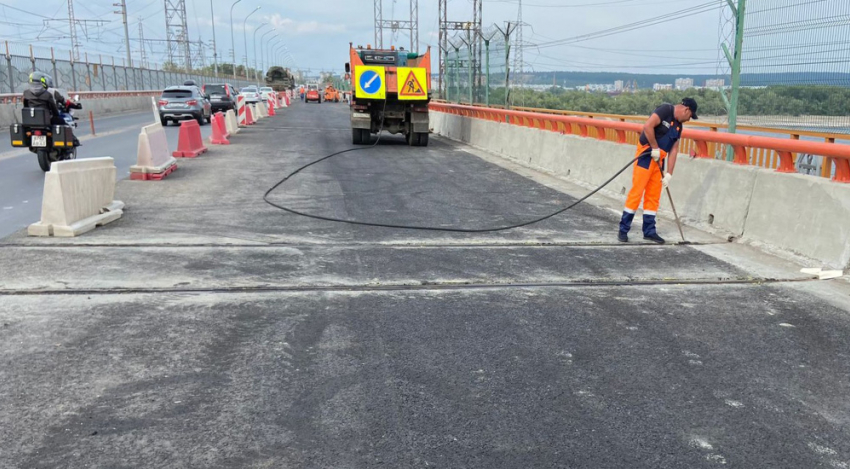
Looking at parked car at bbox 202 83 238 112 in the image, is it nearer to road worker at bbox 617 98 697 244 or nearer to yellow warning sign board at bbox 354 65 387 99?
yellow warning sign board at bbox 354 65 387 99

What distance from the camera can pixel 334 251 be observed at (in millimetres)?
7434

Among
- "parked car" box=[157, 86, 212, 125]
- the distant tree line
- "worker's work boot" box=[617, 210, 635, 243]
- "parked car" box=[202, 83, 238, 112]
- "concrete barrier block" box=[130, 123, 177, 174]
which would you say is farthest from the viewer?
"parked car" box=[202, 83, 238, 112]

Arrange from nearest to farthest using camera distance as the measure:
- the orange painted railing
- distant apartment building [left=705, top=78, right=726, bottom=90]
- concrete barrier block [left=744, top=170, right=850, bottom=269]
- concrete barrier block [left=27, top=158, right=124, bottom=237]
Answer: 1. concrete barrier block [left=744, top=170, right=850, bottom=269]
2. the orange painted railing
3. concrete barrier block [left=27, top=158, right=124, bottom=237]
4. distant apartment building [left=705, top=78, right=726, bottom=90]

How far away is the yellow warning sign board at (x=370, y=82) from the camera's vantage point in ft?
65.0

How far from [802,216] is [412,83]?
14.2 meters

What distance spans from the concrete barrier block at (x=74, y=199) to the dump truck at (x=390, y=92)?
1169 centimetres

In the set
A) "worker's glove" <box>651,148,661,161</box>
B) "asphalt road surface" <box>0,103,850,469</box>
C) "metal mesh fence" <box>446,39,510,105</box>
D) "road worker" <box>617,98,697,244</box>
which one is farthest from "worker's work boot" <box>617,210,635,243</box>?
"metal mesh fence" <box>446,39,510,105</box>

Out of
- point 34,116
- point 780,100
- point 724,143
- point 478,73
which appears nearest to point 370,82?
point 34,116

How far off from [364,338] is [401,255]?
2581 millimetres

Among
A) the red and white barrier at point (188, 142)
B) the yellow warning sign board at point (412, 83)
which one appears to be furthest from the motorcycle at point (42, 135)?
the yellow warning sign board at point (412, 83)

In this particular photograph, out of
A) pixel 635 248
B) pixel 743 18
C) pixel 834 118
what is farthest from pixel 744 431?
pixel 743 18

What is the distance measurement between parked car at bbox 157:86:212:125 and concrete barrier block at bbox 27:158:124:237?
21.3 metres

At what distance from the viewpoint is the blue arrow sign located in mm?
19797

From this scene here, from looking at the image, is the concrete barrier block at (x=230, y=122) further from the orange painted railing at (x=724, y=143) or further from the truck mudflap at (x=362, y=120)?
the orange painted railing at (x=724, y=143)
